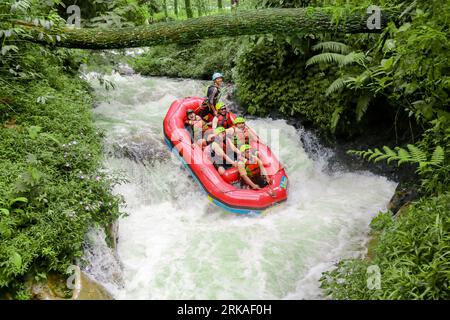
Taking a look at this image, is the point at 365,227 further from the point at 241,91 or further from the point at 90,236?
the point at 241,91

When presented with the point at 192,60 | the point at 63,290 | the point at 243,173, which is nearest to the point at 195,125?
the point at 243,173

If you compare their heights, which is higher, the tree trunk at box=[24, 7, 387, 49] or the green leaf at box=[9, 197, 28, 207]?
the tree trunk at box=[24, 7, 387, 49]

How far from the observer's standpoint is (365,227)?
5836 millimetres

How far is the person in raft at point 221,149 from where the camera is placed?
270 inches

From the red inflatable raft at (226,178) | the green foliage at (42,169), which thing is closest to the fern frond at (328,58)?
the red inflatable raft at (226,178)

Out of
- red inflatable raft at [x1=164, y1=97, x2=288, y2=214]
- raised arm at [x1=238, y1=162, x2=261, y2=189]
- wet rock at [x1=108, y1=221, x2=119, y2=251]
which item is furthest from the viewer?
raised arm at [x1=238, y1=162, x2=261, y2=189]

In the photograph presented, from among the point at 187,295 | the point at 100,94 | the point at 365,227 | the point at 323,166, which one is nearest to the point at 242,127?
the point at 323,166

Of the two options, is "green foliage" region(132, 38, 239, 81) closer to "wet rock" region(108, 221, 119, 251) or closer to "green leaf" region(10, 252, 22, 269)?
"wet rock" region(108, 221, 119, 251)

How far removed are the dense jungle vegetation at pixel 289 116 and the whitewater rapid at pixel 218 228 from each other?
0.51m

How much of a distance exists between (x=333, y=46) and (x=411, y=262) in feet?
17.3

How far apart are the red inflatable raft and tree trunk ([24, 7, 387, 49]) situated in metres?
1.74

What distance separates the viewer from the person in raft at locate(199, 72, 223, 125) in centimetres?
797

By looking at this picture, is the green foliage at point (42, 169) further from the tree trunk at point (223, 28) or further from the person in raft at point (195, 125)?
the person in raft at point (195, 125)
